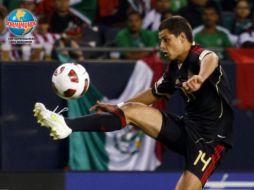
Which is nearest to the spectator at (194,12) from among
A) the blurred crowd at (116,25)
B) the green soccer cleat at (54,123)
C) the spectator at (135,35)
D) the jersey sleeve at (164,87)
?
the blurred crowd at (116,25)

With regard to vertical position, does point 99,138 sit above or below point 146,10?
below

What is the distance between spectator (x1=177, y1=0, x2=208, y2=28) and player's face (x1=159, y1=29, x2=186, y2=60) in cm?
413

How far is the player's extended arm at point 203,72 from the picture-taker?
7.13 meters

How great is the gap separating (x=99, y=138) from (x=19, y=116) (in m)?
0.98

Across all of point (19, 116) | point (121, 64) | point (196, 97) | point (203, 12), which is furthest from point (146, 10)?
point (196, 97)

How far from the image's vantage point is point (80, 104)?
10.9 metres

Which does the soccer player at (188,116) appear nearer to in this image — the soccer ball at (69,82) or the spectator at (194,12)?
the soccer ball at (69,82)

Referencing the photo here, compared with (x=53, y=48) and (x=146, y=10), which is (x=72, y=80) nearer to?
(x=53, y=48)

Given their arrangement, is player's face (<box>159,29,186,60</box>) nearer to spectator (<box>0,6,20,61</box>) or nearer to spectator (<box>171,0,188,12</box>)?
spectator (<box>0,6,20,61</box>)

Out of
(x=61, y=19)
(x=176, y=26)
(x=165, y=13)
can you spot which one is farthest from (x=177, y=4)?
(x=176, y=26)

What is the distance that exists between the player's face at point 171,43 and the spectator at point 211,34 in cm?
366

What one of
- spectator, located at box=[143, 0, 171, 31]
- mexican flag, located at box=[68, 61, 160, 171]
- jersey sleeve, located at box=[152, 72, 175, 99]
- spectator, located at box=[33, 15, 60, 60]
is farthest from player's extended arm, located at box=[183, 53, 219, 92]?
spectator, located at box=[143, 0, 171, 31]

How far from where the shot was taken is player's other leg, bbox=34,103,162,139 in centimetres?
750

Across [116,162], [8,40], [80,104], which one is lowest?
[116,162]
